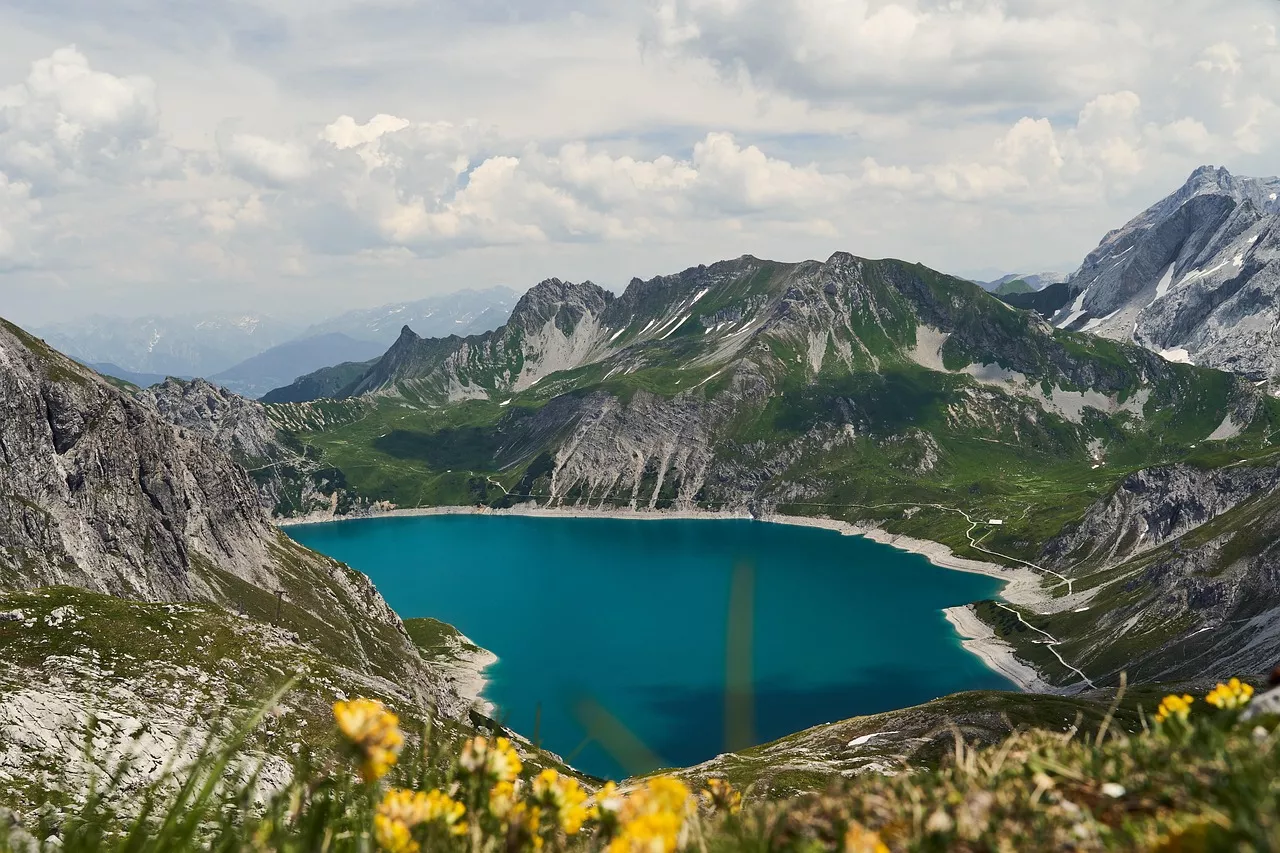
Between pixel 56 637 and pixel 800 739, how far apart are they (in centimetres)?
8195

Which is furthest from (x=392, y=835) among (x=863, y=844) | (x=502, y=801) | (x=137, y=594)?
(x=137, y=594)

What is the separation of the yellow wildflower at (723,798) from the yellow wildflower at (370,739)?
7.04 feet

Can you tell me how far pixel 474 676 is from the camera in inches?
6319

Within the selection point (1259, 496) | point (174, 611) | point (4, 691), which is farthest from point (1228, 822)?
point (1259, 496)

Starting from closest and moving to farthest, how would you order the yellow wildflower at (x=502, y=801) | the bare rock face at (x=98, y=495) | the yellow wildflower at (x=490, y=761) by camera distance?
the yellow wildflower at (x=502, y=801) → the yellow wildflower at (x=490, y=761) → the bare rock face at (x=98, y=495)

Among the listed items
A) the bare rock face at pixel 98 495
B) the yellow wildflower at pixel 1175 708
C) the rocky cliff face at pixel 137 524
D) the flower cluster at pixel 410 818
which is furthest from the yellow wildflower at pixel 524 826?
the bare rock face at pixel 98 495

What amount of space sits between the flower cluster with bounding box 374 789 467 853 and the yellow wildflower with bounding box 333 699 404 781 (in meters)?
0.20

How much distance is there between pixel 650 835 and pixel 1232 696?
4882 mm

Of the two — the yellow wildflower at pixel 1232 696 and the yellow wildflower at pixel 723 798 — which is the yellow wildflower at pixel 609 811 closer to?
the yellow wildflower at pixel 723 798

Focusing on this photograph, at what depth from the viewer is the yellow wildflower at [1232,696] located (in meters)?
6.06

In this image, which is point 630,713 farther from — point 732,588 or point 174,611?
point 732,588

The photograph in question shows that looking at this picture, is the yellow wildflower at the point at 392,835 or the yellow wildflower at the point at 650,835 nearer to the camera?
the yellow wildflower at the point at 650,835

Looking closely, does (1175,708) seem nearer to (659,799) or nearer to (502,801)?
(659,799)

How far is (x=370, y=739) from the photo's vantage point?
428cm
